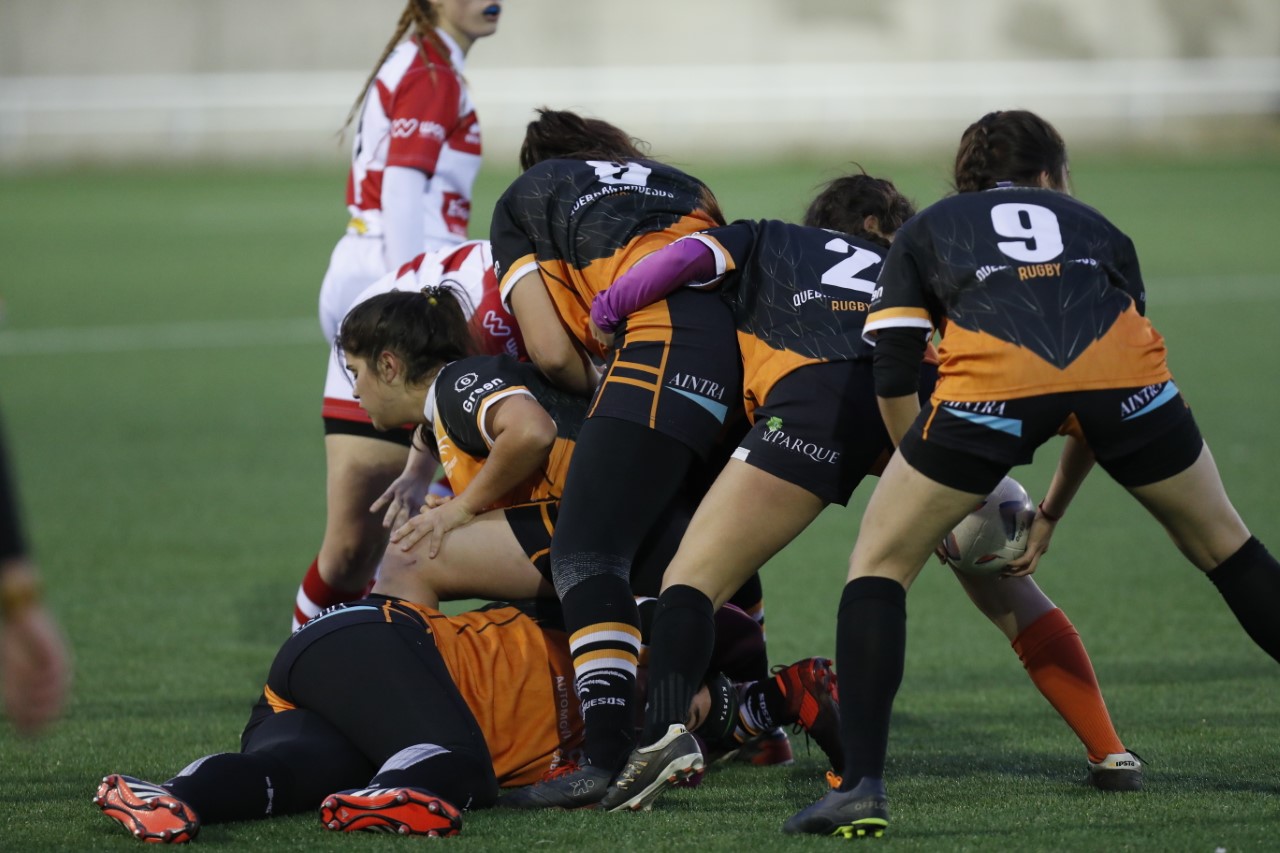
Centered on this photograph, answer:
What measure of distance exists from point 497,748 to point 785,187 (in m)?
21.5

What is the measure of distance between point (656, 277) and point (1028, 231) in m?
0.94

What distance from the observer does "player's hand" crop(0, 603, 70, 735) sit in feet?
7.34

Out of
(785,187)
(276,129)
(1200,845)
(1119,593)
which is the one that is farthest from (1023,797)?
(276,129)

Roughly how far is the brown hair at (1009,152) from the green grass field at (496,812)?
2.62 feet

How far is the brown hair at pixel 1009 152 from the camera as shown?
3.65 metres

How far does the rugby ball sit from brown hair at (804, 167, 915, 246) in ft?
2.87

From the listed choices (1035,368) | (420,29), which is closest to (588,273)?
(1035,368)

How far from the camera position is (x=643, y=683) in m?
4.02

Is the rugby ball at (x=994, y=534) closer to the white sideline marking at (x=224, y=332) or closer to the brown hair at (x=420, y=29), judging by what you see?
the brown hair at (x=420, y=29)

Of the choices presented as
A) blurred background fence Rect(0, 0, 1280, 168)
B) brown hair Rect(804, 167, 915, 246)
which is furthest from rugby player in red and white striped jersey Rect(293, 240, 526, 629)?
blurred background fence Rect(0, 0, 1280, 168)

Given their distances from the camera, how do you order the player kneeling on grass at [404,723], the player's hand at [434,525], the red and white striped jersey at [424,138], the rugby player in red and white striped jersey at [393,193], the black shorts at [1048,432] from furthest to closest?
the red and white striped jersey at [424,138] → the rugby player in red and white striped jersey at [393,193] → the player's hand at [434,525] → the player kneeling on grass at [404,723] → the black shorts at [1048,432]

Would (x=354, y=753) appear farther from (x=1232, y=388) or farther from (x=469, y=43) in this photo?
(x=1232, y=388)

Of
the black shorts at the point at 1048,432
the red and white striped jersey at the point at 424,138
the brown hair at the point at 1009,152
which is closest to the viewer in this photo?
the black shorts at the point at 1048,432

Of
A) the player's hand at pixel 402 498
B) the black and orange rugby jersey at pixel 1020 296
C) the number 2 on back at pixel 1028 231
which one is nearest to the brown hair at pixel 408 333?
the player's hand at pixel 402 498
